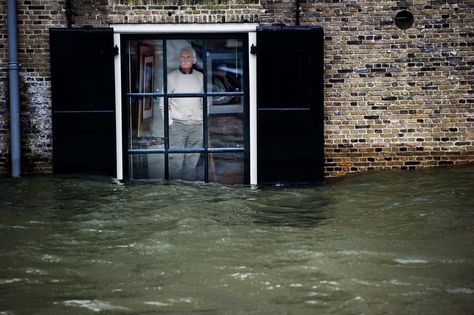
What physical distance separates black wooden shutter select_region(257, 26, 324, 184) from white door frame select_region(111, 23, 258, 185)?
0.09m

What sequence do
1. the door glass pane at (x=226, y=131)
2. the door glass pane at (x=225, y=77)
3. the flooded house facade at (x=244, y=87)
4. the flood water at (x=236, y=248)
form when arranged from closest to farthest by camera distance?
the flood water at (x=236, y=248), the flooded house facade at (x=244, y=87), the door glass pane at (x=225, y=77), the door glass pane at (x=226, y=131)

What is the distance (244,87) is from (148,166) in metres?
1.68

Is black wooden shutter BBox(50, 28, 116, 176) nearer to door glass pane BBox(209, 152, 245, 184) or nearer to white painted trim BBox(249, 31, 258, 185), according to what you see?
door glass pane BBox(209, 152, 245, 184)

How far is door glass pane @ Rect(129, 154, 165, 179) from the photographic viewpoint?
10.0 metres

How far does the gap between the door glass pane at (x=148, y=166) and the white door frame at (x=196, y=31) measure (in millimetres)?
255

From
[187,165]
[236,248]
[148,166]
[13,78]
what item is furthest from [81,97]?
[236,248]

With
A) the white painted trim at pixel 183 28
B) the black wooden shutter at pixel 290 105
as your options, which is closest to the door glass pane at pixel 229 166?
the black wooden shutter at pixel 290 105

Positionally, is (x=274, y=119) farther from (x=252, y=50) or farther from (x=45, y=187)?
(x=45, y=187)

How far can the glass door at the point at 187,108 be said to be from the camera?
9922 mm

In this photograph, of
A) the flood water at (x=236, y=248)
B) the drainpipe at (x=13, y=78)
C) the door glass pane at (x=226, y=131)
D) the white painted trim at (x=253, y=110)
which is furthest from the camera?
the door glass pane at (x=226, y=131)

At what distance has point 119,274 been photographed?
5297mm

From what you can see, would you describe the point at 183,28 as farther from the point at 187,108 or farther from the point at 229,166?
the point at 229,166

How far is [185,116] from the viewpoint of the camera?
10055 mm

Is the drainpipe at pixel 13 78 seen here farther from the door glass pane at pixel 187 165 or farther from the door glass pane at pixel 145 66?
the door glass pane at pixel 187 165
